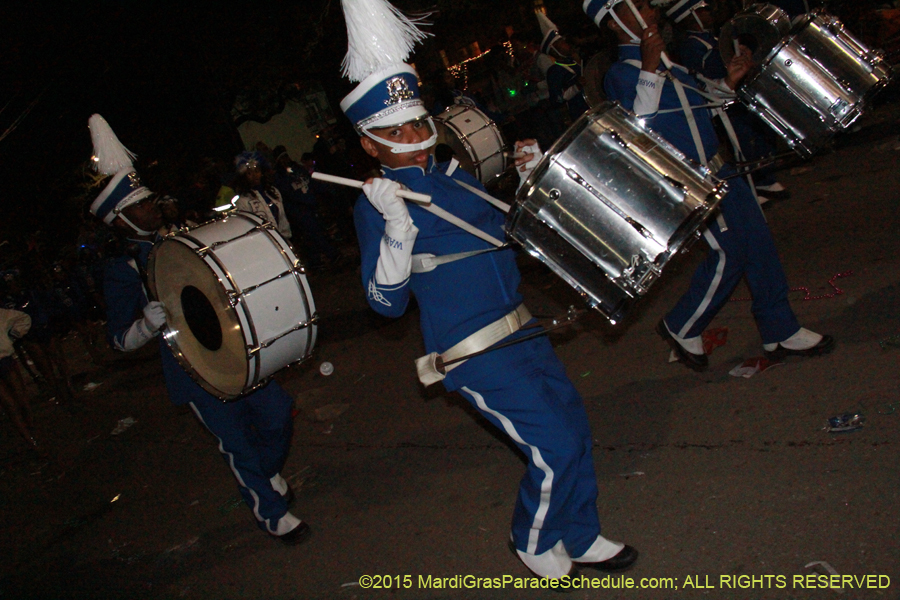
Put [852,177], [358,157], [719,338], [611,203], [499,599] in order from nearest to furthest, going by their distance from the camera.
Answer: [611,203], [499,599], [719,338], [852,177], [358,157]

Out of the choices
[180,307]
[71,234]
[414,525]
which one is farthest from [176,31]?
[414,525]

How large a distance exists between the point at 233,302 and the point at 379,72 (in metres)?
1.40

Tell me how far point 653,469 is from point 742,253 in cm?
128

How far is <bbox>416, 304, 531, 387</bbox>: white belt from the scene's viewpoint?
2.80 metres

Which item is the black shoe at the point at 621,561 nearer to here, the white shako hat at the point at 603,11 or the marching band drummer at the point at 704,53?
the marching band drummer at the point at 704,53

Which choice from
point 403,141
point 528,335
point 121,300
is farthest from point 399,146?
point 121,300

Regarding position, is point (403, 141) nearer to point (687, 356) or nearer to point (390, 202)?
point (390, 202)

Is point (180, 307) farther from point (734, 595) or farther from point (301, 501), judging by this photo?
point (734, 595)

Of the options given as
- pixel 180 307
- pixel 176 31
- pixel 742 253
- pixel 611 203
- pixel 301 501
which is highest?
pixel 176 31

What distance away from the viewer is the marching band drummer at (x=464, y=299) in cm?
274

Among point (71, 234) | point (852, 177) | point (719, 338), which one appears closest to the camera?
point (719, 338)

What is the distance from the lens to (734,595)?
2.67m

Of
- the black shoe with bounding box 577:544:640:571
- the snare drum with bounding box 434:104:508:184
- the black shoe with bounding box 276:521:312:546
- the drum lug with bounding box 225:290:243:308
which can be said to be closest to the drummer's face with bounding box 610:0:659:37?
the drum lug with bounding box 225:290:243:308

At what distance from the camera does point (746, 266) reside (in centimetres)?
387
